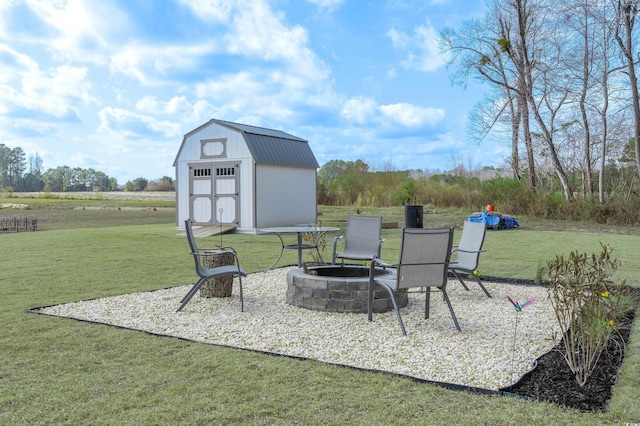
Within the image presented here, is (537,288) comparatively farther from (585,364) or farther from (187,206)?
(187,206)

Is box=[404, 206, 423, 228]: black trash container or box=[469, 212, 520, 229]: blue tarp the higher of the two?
box=[404, 206, 423, 228]: black trash container

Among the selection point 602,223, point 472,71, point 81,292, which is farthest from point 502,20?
point 81,292

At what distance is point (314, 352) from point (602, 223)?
52.0 feet

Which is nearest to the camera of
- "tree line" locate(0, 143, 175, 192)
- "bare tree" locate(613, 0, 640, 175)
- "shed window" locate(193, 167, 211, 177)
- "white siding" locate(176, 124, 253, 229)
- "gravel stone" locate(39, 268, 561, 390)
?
"gravel stone" locate(39, 268, 561, 390)

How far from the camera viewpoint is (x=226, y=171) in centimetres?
1452

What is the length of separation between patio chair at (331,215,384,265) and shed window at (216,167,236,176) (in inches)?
323

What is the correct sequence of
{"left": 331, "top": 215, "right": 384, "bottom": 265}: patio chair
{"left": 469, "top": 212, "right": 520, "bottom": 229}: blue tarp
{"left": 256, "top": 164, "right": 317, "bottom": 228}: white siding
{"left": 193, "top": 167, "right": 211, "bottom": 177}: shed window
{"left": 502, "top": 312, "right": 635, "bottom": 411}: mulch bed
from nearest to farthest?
{"left": 502, "top": 312, "right": 635, "bottom": 411}: mulch bed < {"left": 331, "top": 215, "right": 384, "bottom": 265}: patio chair < {"left": 256, "top": 164, "right": 317, "bottom": 228}: white siding < {"left": 193, "top": 167, "right": 211, "bottom": 177}: shed window < {"left": 469, "top": 212, "right": 520, "bottom": 229}: blue tarp

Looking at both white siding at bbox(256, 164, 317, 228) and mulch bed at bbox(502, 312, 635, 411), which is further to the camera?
white siding at bbox(256, 164, 317, 228)

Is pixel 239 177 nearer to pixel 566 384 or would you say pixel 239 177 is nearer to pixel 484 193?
pixel 484 193

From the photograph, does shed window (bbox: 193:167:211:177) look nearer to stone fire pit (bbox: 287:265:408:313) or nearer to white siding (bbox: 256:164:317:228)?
white siding (bbox: 256:164:317:228)

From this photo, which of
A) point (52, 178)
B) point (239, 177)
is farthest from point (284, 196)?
point (52, 178)

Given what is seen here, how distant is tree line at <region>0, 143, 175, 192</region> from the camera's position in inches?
1918

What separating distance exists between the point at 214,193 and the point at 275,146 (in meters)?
2.12

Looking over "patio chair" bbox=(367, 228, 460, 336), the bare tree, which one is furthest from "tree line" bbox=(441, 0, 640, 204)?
"patio chair" bbox=(367, 228, 460, 336)
